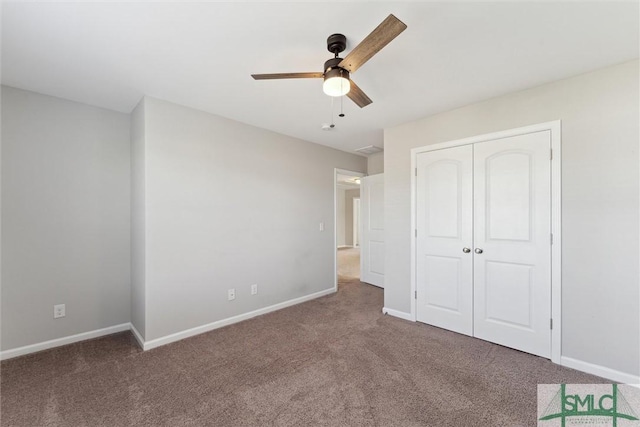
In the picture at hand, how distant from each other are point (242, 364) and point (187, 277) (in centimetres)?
109

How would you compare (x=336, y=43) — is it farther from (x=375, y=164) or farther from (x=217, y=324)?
(x=375, y=164)

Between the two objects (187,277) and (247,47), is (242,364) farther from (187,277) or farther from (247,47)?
(247,47)

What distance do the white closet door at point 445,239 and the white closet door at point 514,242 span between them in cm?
9

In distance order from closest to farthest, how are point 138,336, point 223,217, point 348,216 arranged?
point 138,336, point 223,217, point 348,216

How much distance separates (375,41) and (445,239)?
2.27 metres

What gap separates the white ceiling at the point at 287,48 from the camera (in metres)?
1.54

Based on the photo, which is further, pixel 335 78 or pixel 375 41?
pixel 335 78

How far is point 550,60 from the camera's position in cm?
201

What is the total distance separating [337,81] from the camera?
1634 millimetres

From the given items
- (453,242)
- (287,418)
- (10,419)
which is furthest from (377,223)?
(10,419)

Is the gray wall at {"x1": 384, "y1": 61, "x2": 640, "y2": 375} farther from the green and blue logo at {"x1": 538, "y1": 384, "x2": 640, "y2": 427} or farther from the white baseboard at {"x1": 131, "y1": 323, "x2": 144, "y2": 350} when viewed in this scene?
the white baseboard at {"x1": 131, "y1": 323, "x2": 144, "y2": 350}

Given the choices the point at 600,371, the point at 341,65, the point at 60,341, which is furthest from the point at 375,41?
the point at 60,341

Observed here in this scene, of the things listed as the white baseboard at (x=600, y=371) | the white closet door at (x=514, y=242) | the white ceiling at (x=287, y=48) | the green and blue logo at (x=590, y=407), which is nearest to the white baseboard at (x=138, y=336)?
the white ceiling at (x=287, y=48)

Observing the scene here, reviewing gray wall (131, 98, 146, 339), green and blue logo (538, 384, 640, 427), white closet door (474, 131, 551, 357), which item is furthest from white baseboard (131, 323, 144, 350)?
white closet door (474, 131, 551, 357)
